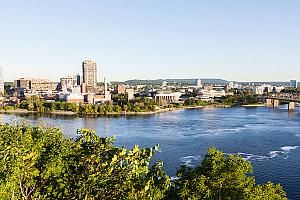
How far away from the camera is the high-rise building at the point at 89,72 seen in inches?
3467

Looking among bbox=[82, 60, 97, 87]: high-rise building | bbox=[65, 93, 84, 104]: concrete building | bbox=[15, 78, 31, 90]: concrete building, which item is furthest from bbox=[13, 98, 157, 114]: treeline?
bbox=[82, 60, 97, 87]: high-rise building

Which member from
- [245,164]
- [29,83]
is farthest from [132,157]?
[29,83]

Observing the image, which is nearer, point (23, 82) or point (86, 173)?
point (86, 173)

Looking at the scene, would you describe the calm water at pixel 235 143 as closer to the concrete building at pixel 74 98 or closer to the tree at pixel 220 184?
the tree at pixel 220 184

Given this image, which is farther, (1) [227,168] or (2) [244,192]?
(1) [227,168]

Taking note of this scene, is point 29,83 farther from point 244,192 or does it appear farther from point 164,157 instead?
point 244,192

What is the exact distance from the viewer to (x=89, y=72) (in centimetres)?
8906

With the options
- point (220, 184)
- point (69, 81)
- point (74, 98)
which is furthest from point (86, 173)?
point (69, 81)

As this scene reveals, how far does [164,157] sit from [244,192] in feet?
35.8

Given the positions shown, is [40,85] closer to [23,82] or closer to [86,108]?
[23,82]

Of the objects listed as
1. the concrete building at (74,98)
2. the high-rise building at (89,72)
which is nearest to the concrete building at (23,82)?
the high-rise building at (89,72)

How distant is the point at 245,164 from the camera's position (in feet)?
21.1

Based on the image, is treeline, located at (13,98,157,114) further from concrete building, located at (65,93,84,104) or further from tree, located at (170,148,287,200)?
tree, located at (170,148,287,200)

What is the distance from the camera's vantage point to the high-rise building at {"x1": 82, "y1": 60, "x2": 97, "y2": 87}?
8807 cm
